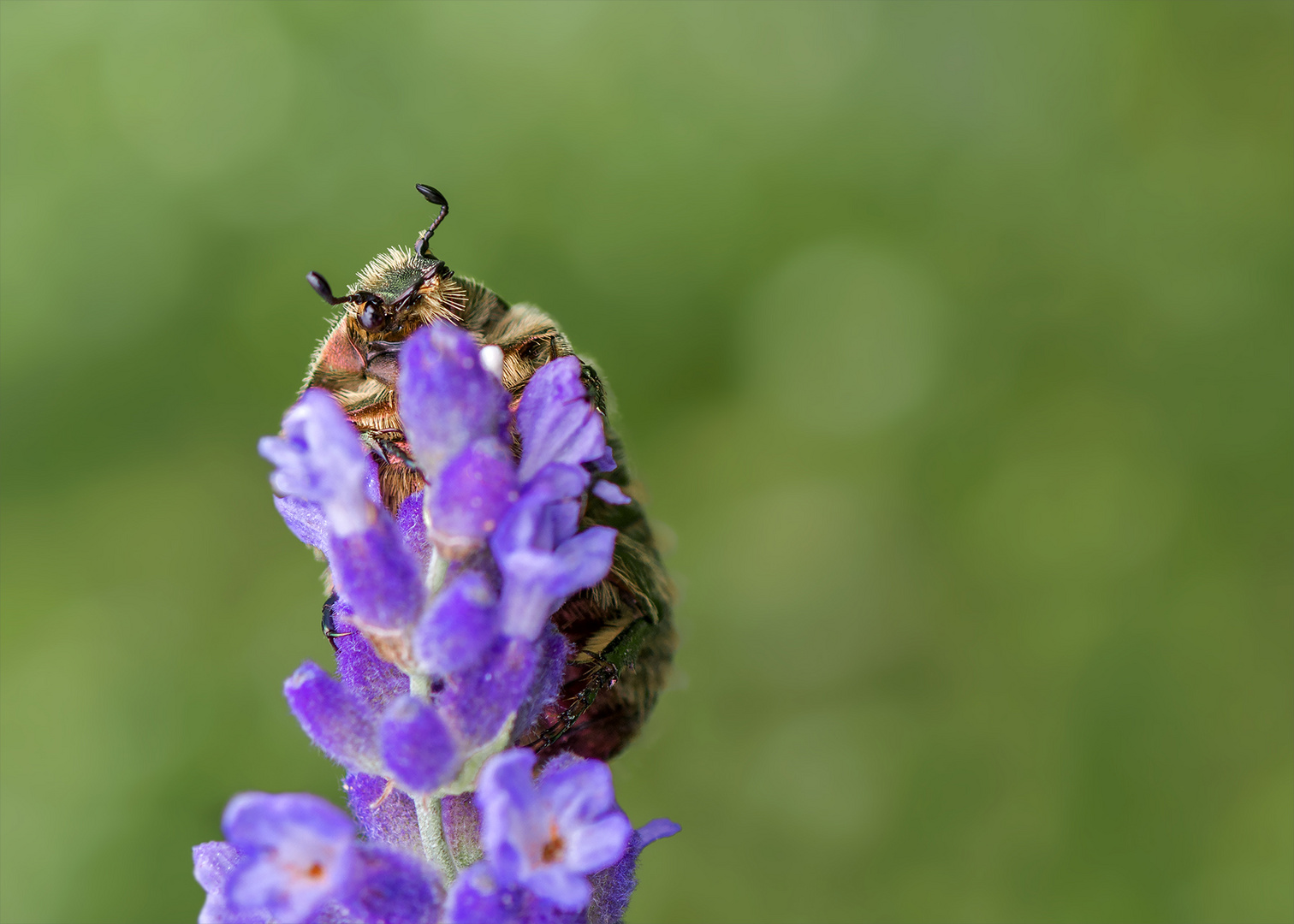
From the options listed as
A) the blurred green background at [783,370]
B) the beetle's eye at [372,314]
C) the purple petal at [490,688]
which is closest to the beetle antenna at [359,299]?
the beetle's eye at [372,314]

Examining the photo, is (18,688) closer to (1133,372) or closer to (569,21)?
(569,21)

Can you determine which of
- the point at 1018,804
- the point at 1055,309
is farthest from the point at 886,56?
the point at 1018,804

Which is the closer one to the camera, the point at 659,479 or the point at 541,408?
the point at 541,408

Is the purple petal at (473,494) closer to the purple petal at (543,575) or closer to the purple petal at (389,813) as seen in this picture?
the purple petal at (543,575)

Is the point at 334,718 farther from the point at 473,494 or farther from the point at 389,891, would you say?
the point at 473,494

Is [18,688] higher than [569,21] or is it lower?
lower

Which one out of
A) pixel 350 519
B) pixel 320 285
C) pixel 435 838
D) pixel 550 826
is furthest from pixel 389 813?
pixel 320 285

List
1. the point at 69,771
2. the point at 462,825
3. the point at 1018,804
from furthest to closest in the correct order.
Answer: the point at 1018,804 → the point at 69,771 → the point at 462,825
